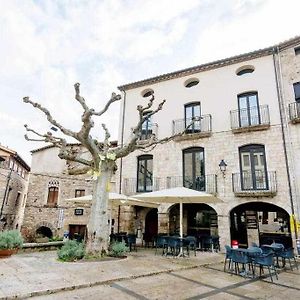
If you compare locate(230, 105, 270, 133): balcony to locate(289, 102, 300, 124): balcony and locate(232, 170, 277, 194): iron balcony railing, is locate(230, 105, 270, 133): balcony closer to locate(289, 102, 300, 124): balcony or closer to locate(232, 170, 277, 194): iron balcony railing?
locate(289, 102, 300, 124): balcony

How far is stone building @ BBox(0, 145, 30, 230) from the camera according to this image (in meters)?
19.3

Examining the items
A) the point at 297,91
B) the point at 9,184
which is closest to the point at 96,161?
the point at 297,91

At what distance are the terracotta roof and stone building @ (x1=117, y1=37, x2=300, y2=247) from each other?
0.05 meters

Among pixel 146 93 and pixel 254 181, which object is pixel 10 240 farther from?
pixel 146 93

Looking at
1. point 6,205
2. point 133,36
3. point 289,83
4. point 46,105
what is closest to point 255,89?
Answer: point 289,83

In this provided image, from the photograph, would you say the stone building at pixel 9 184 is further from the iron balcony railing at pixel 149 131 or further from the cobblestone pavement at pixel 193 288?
the cobblestone pavement at pixel 193 288

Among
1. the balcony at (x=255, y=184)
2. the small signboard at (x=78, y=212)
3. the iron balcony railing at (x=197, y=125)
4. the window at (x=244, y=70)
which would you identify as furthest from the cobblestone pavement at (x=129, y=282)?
the small signboard at (x=78, y=212)

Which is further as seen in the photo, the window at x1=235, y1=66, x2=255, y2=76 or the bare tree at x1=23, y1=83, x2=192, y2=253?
the window at x1=235, y1=66, x2=255, y2=76

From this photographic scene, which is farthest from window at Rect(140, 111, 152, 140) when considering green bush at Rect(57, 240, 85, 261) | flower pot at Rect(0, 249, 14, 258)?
flower pot at Rect(0, 249, 14, 258)

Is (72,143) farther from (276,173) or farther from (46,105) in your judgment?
(276,173)

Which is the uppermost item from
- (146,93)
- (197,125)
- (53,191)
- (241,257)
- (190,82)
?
(190,82)

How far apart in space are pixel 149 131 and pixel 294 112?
24.6 feet

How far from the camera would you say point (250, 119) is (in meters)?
12.5

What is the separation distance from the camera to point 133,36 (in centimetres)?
970
